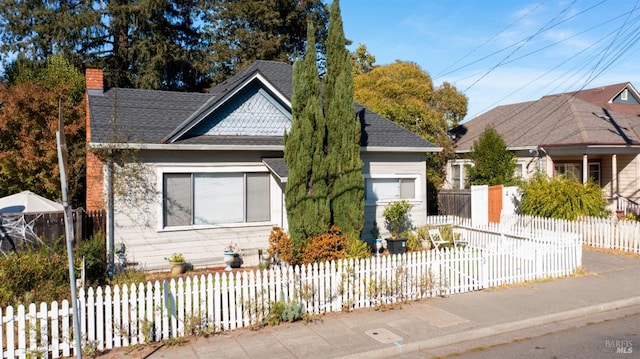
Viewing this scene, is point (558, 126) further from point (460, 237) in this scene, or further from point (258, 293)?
point (258, 293)

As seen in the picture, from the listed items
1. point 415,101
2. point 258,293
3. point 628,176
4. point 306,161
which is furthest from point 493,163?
point 258,293

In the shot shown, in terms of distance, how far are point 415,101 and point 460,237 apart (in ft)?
31.7

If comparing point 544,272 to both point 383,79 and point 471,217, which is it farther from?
point 383,79

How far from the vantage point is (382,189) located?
14805 mm

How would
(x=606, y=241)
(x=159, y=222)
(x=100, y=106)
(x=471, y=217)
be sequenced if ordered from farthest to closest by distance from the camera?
(x=471, y=217) < (x=606, y=241) < (x=100, y=106) < (x=159, y=222)

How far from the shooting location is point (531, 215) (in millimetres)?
16562

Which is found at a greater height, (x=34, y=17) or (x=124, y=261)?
(x=34, y=17)

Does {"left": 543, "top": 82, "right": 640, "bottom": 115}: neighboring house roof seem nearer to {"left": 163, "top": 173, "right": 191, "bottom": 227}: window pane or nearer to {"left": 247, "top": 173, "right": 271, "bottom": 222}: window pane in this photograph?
{"left": 247, "top": 173, "right": 271, "bottom": 222}: window pane

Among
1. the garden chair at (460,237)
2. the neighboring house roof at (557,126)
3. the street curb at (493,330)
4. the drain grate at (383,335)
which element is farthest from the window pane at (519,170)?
the drain grate at (383,335)

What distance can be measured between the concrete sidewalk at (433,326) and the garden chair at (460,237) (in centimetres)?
381

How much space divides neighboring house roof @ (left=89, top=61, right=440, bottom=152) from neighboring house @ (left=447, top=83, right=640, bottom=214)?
359 inches

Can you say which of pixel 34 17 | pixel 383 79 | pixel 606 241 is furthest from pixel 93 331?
pixel 34 17

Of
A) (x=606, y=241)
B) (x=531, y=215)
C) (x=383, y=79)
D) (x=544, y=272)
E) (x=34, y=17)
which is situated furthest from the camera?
(x=34, y=17)

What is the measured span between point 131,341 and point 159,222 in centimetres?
503
